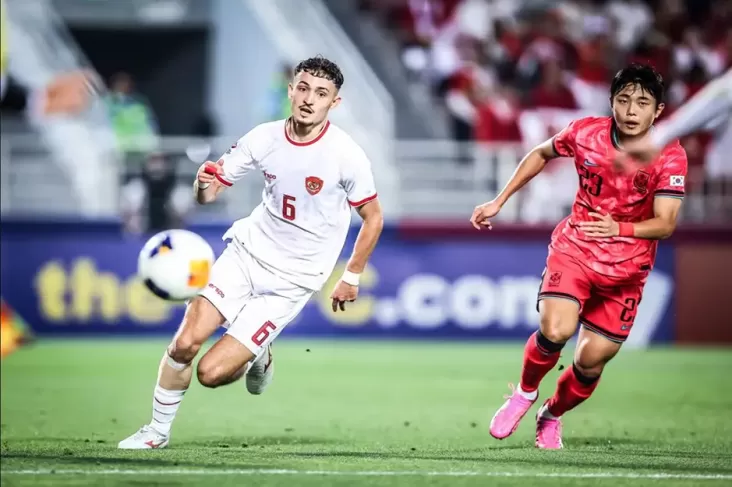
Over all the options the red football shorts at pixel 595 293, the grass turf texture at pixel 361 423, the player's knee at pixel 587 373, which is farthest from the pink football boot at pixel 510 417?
the red football shorts at pixel 595 293

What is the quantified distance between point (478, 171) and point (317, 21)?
15.2ft

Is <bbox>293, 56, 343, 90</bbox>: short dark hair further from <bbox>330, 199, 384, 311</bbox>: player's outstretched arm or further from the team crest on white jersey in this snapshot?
<bbox>330, 199, 384, 311</bbox>: player's outstretched arm

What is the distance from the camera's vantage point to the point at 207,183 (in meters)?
8.22

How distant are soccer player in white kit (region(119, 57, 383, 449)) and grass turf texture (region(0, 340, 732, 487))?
0.57 meters

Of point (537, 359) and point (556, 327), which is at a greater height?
point (556, 327)

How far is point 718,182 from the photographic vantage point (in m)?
18.8

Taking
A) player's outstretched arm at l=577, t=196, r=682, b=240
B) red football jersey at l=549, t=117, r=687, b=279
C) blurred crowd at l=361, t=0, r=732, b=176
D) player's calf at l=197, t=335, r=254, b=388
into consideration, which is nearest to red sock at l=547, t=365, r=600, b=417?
red football jersey at l=549, t=117, r=687, b=279

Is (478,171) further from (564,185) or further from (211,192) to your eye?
(211,192)

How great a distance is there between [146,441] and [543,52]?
1405 centimetres

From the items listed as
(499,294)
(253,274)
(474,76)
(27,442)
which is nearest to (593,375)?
(253,274)

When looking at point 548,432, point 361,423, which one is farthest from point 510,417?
point 361,423

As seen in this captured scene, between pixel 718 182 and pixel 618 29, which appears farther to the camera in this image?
pixel 618 29

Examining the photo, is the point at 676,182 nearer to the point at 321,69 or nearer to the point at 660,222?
the point at 660,222

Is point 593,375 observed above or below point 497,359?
above
